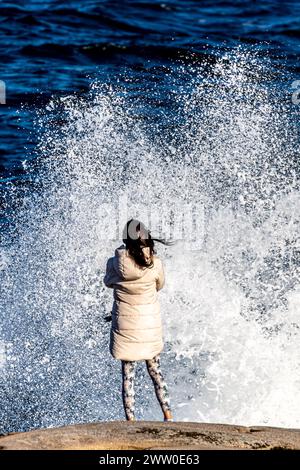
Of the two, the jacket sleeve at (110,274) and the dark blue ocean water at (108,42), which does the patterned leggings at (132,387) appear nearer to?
the jacket sleeve at (110,274)

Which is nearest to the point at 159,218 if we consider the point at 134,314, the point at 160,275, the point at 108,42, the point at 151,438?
the point at 160,275

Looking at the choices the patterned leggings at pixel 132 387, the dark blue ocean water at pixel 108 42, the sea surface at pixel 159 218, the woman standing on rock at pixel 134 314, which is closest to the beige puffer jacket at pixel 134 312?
the woman standing on rock at pixel 134 314

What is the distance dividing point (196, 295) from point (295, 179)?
3.24 m

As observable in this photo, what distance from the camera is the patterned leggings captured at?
7449mm

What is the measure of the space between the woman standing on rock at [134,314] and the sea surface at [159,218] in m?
1.35

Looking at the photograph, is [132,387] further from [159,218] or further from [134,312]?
[159,218]

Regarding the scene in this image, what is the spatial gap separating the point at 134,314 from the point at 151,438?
1610mm

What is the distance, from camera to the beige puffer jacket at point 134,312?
7.29 m

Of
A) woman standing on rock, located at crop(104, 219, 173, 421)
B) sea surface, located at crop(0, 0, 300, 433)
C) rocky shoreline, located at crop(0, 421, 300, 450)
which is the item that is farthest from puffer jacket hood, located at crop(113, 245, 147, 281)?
sea surface, located at crop(0, 0, 300, 433)

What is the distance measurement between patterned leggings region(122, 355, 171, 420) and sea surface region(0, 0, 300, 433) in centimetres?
128

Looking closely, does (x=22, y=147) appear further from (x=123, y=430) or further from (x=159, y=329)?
(x=123, y=430)

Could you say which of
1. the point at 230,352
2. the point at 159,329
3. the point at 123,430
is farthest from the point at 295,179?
the point at 123,430

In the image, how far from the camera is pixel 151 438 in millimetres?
5922
